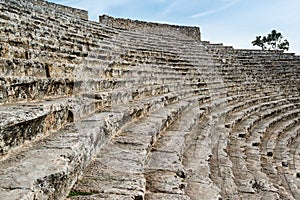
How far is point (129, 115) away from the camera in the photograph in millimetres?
3439

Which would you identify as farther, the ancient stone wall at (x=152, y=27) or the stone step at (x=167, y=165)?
the ancient stone wall at (x=152, y=27)

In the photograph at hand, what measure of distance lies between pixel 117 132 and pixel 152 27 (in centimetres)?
1151

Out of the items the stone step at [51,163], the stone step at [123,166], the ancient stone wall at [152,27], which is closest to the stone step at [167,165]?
the stone step at [123,166]

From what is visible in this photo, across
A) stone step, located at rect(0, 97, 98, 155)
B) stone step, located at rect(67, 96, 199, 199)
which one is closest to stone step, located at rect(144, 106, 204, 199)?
stone step, located at rect(67, 96, 199, 199)

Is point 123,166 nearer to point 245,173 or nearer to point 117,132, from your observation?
point 117,132

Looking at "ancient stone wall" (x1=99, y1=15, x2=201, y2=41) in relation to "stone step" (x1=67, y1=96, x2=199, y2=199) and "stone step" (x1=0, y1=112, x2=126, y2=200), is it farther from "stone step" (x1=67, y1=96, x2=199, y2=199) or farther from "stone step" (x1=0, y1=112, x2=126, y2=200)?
"stone step" (x1=0, y1=112, x2=126, y2=200)

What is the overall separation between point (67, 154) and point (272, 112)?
24.9 feet

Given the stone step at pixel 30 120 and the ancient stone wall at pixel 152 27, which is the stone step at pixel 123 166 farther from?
the ancient stone wall at pixel 152 27

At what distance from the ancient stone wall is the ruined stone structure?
4.24m

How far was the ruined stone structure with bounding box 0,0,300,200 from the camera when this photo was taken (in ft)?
5.67

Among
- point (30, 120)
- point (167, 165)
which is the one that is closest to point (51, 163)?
point (30, 120)

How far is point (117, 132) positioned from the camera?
9.72 feet

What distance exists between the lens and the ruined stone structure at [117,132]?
1729mm

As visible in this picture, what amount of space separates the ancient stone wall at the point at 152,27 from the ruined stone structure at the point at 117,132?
13.9 feet
